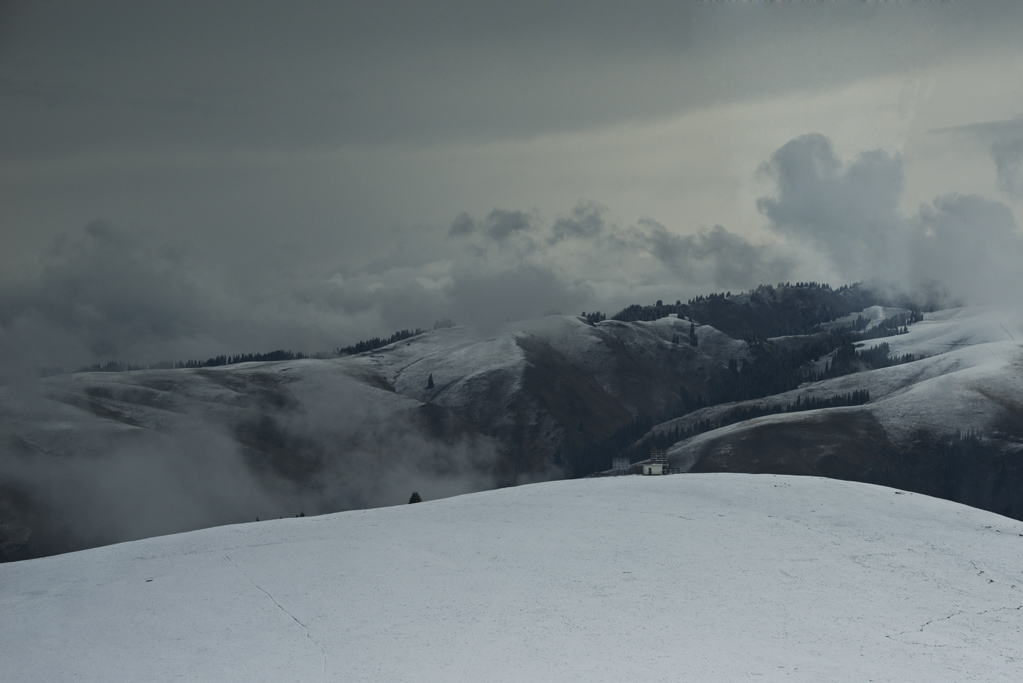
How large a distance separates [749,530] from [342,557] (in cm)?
2542

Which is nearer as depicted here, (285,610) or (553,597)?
(285,610)

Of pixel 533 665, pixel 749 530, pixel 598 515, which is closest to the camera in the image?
pixel 533 665

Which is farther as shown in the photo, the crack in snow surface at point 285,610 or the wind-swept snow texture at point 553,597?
the crack in snow surface at point 285,610

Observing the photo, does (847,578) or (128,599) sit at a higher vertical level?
(128,599)

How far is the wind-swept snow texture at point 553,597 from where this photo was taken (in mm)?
43125

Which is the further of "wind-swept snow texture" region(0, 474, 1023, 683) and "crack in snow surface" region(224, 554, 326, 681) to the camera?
"crack in snow surface" region(224, 554, 326, 681)

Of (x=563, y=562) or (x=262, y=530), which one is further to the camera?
(x=262, y=530)

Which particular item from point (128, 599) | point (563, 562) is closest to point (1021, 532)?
point (563, 562)

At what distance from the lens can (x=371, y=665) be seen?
4253cm

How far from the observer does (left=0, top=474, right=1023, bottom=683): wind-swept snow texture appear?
4312 cm

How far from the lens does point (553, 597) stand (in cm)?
5081

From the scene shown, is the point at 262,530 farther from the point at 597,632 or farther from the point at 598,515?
the point at 597,632

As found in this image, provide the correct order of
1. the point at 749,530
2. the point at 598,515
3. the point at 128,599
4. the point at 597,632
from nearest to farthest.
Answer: the point at 597,632
the point at 128,599
the point at 749,530
the point at 598,515

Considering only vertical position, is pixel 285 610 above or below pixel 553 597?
above
